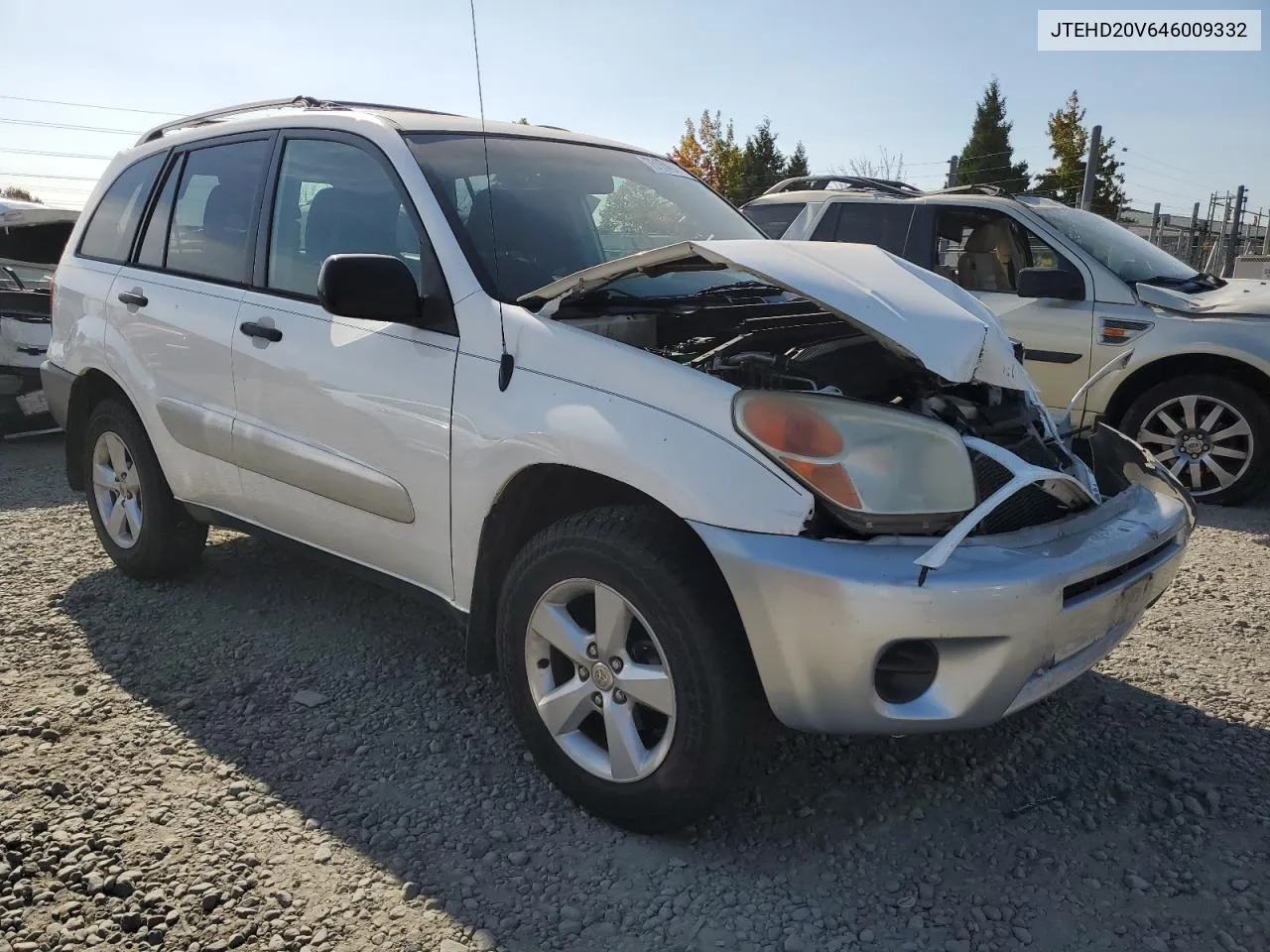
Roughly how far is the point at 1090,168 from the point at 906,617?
14095 millimetres

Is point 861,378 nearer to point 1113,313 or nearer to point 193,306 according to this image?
point 193,306

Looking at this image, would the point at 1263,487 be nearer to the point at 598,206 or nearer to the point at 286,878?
the point at 598,206

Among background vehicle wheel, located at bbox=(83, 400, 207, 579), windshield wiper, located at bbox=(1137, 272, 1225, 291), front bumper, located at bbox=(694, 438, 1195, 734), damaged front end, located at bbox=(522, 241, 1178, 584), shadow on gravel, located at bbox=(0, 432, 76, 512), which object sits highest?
windshield wiper, located at bbox=(1137, 272, 1225, 291)

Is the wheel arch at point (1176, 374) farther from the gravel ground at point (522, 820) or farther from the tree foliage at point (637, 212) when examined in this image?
the tree foliage at point (637, 212)

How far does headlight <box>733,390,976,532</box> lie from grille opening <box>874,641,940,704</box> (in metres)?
0.26

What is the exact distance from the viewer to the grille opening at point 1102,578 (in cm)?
222

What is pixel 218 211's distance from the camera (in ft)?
12.3

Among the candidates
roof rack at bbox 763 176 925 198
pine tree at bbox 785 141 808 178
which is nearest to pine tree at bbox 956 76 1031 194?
pine tree at bbox 785 141 808 178

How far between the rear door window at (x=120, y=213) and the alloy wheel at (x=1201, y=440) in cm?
525

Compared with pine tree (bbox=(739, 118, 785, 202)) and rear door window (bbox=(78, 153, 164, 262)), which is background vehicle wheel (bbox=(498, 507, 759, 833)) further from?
pine tree (bbox=(739, 118, 785, 202))

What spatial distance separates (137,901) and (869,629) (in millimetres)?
1766

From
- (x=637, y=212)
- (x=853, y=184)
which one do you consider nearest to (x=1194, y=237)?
(x=853, y=184)

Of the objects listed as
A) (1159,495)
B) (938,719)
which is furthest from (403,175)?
(1159,495)

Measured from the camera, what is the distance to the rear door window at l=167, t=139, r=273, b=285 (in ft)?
11.7
